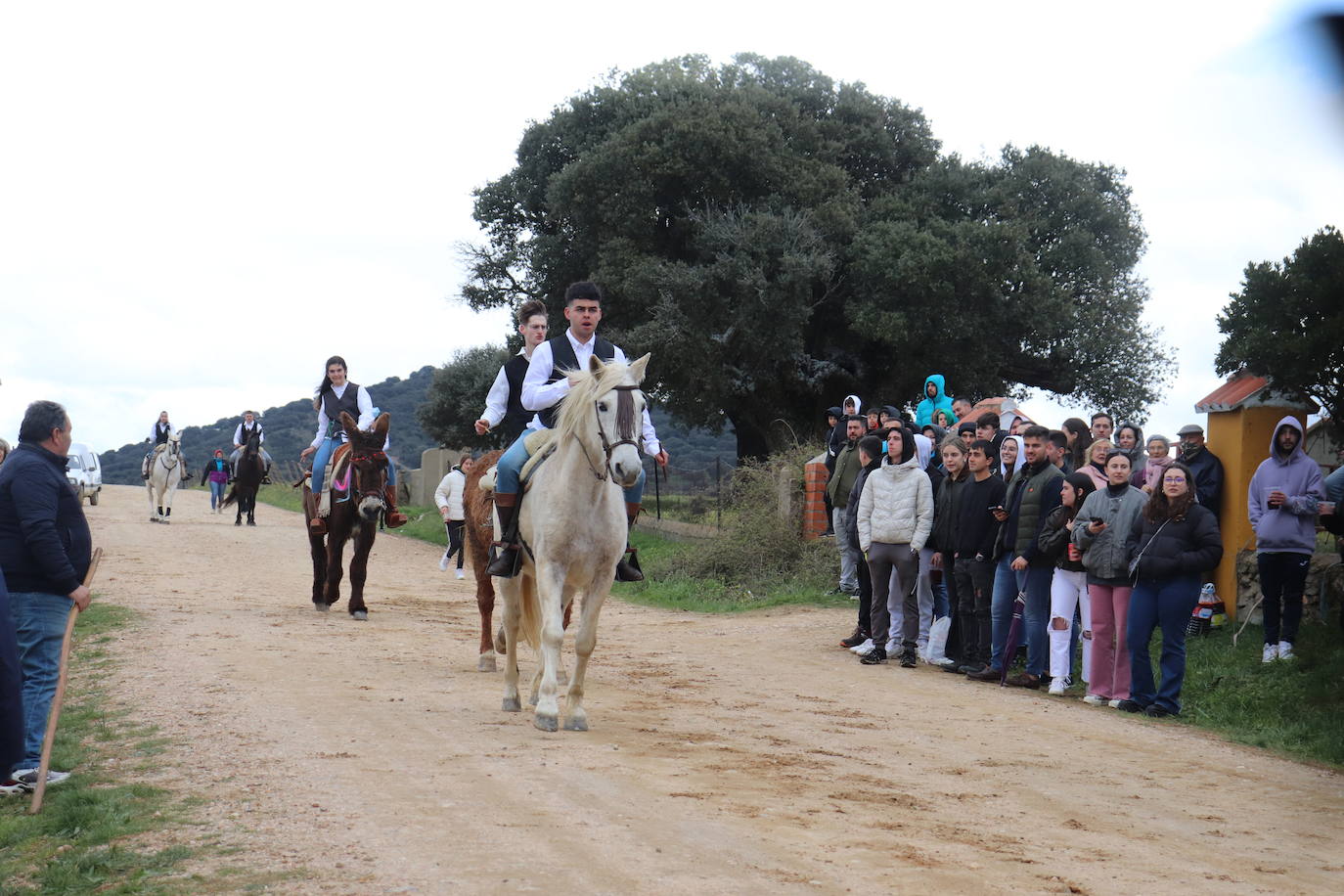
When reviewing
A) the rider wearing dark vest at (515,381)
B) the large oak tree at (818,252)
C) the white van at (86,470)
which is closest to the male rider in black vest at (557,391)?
the rider wearing dark vest at (515,381)

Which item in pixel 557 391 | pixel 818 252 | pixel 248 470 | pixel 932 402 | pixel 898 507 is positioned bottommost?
pixel 898 507

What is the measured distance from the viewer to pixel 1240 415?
13453 millimetres

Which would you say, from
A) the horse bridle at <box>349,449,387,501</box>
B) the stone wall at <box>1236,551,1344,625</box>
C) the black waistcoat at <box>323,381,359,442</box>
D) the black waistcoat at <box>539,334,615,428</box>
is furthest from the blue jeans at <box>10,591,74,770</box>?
the stone wall at <box>1236,551,1344,625</box>

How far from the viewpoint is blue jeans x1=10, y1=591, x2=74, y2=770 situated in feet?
23.6

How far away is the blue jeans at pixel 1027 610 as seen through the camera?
11.9 m

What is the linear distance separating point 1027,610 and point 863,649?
7.23 ft

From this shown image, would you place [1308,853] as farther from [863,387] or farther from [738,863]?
[863,387]

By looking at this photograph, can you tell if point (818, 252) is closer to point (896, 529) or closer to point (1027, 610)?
point (896, 529)

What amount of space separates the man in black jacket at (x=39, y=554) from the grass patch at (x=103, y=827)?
32 cm

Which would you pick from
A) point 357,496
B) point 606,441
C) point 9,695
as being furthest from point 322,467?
point 9,695

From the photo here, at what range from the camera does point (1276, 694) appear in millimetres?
10586

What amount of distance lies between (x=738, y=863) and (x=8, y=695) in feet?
11.6

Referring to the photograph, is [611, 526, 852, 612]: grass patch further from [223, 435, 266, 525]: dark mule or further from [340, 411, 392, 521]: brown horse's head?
[223, 435, 266, 525]: dark mule

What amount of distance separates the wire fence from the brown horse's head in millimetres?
7821
